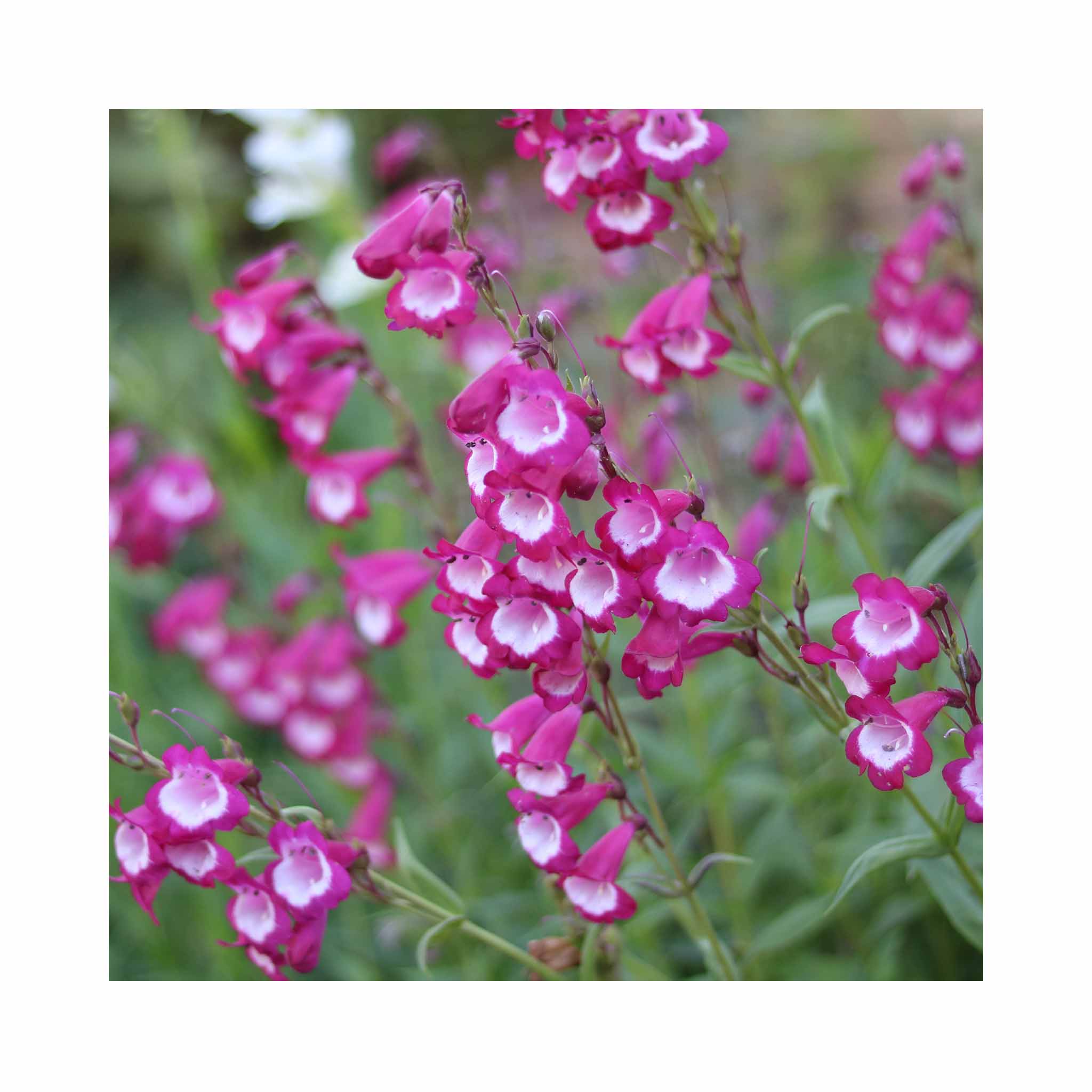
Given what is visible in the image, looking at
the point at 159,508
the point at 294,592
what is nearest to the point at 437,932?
the point at 294,592

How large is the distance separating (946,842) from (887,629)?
283 mm

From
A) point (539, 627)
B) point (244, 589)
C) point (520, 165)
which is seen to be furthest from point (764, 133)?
point (539, 627)

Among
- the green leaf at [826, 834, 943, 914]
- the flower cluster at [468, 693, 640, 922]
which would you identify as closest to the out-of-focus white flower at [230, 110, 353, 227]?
the flower cluster at [468, 693, 640, 922]

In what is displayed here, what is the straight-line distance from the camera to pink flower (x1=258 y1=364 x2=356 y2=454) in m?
1.46

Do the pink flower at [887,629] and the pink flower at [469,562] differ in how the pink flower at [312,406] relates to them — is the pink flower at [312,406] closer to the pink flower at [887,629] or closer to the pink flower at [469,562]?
the pink flower at [469,562]

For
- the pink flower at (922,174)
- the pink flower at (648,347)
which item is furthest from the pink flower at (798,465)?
the pink flower at (648,347)

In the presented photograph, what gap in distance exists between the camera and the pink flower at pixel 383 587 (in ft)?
4.90

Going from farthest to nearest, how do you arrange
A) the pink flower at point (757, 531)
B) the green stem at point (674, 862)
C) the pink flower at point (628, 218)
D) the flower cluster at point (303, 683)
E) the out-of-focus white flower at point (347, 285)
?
1. the out-of-focus white flower at point (347, 285)
2. the flower cluster at point (303, 683)
3. the pink flower at point (757, 531)
4. the pink flower at point (628, 218)
5. the green stem at point (674, 862)

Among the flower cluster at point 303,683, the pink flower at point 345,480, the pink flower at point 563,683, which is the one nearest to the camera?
the pink flower at point 563,683

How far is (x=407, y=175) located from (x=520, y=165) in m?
0.44

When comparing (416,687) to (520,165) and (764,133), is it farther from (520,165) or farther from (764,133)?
(764,133)

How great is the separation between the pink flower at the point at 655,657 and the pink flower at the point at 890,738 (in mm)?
158

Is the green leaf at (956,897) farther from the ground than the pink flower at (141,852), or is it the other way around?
the pink flower at (141,852)

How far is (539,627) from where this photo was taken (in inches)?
35.5
